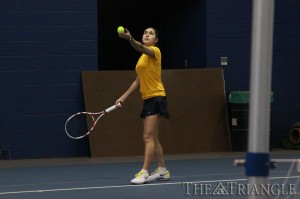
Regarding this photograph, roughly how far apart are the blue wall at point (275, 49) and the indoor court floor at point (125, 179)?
1.31 m

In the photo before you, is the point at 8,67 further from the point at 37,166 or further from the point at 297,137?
the point at 297,137

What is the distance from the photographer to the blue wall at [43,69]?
1304 cm

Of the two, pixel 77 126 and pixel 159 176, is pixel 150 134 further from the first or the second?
pixel 77 126

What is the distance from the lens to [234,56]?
14.3 m

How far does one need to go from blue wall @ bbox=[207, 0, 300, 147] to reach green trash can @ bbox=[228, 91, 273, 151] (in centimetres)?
52

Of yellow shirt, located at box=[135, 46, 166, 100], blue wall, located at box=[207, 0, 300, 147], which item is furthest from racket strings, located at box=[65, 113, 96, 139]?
yellow shirt, located at box=[135, 46, 166, 100]

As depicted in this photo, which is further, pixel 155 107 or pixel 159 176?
pixel 159 176

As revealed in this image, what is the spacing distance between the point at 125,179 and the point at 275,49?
5624mm

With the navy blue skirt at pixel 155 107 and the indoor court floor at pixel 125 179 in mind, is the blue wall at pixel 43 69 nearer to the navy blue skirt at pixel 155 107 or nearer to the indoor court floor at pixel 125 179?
the indoor court floor at pixel 125 179

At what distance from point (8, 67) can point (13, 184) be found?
147 inches

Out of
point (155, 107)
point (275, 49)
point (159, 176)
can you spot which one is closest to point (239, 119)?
point (275, 49)

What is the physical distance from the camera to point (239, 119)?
13.8 m

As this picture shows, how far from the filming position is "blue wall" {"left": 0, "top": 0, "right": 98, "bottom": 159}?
1304 centimetres

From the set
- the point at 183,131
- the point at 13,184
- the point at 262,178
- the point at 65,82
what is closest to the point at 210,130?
the point at 183,131
